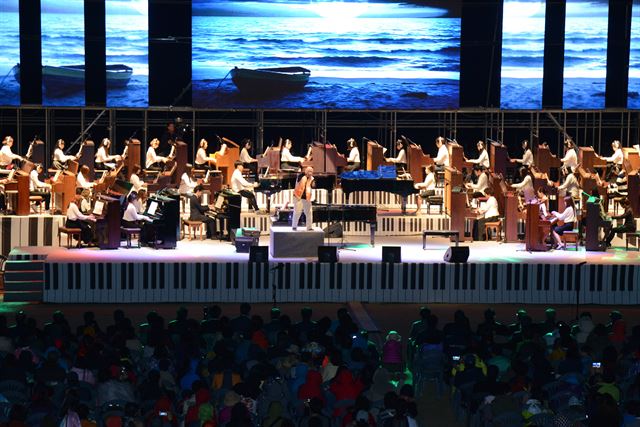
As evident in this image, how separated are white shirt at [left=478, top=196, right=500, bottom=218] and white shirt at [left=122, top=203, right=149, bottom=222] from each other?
5.72 m

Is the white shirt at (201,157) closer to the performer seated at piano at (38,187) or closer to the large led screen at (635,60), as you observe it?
the performer seated at piano at (38,187)

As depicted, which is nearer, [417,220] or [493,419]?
[493,419]

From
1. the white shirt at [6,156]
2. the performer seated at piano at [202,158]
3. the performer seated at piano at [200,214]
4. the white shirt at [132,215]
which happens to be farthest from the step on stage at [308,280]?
the performer seated at piano at [202,158]

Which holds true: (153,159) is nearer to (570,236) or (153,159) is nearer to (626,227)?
(570,236)

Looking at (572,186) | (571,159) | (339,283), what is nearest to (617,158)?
(571,159)

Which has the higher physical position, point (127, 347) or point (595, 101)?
point (595, 101)

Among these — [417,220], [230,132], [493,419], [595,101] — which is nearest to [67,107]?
[230,132]

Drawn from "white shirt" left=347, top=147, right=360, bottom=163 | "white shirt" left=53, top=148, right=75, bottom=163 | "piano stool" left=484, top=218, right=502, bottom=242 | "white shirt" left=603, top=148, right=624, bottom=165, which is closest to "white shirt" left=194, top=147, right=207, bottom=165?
"white shirt" left=53, top=148, right=75, bottom=163

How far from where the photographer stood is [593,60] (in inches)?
1350

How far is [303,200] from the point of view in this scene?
2550 centimetres

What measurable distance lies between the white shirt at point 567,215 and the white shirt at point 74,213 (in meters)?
7.73

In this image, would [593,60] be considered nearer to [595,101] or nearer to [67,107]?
[595,101]

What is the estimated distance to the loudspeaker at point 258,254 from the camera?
2438 cm

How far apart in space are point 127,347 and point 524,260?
9.70 meters
